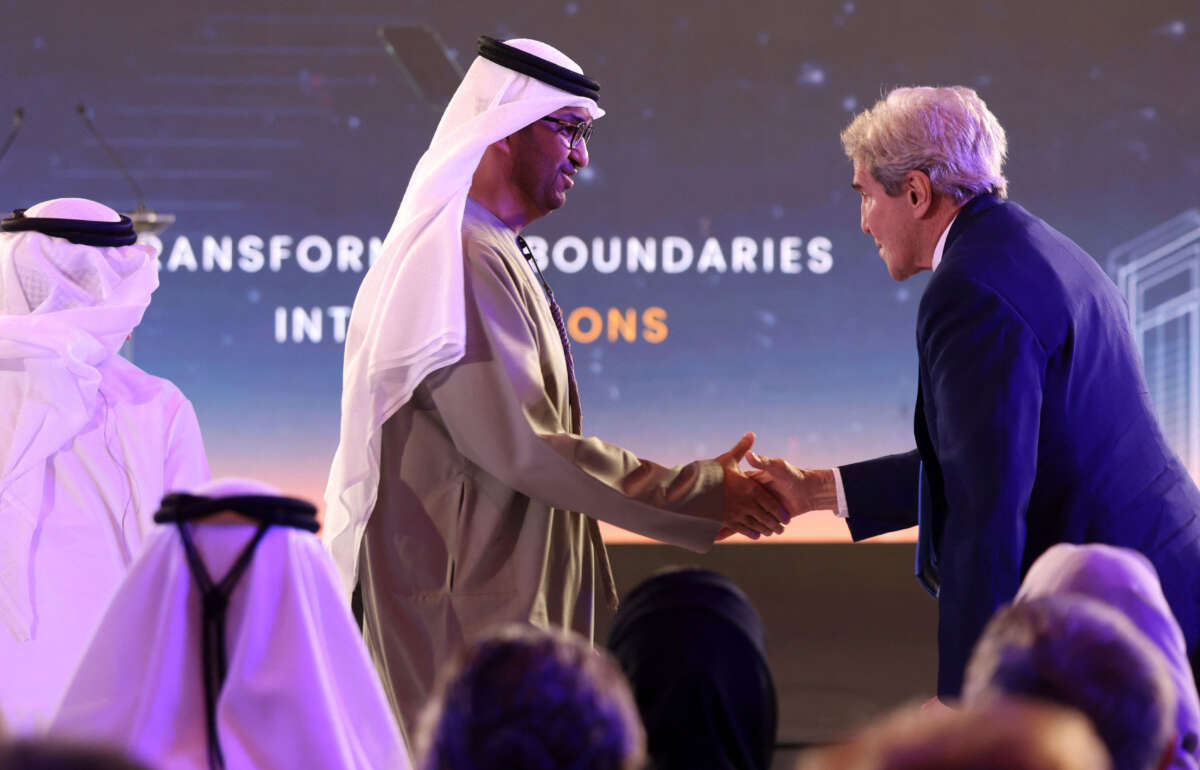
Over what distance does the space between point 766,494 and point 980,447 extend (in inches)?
38.6

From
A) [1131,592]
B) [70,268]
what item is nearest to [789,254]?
[70,268]

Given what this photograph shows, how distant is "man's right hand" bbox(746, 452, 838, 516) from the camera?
132 inches

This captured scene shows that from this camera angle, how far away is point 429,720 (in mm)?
1194

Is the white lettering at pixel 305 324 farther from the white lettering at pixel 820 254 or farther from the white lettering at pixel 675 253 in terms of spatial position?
the white lettering at pixel 820 254

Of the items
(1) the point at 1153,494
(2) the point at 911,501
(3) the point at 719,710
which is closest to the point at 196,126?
(2) the point at 911,501

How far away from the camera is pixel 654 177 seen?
19.9ft

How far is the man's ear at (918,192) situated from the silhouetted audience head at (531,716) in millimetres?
1779

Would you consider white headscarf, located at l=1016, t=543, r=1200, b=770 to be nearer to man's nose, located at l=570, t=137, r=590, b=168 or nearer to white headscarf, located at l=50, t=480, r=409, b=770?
white headscarf, located at l=50, t=480, r=409, b=770

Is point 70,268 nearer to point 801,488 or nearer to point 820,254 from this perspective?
point 801,488

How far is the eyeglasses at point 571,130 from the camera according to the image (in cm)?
317

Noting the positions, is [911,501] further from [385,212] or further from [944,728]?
[385,212]

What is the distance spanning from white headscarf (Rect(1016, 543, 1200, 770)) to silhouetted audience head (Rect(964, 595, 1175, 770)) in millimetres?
331


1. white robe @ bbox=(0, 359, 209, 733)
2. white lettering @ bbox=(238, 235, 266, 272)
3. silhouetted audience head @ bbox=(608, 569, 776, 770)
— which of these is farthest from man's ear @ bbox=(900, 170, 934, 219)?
white lettering @ bbox=(238, 235, 266, 272)

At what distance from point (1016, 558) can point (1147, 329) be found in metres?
4.11
